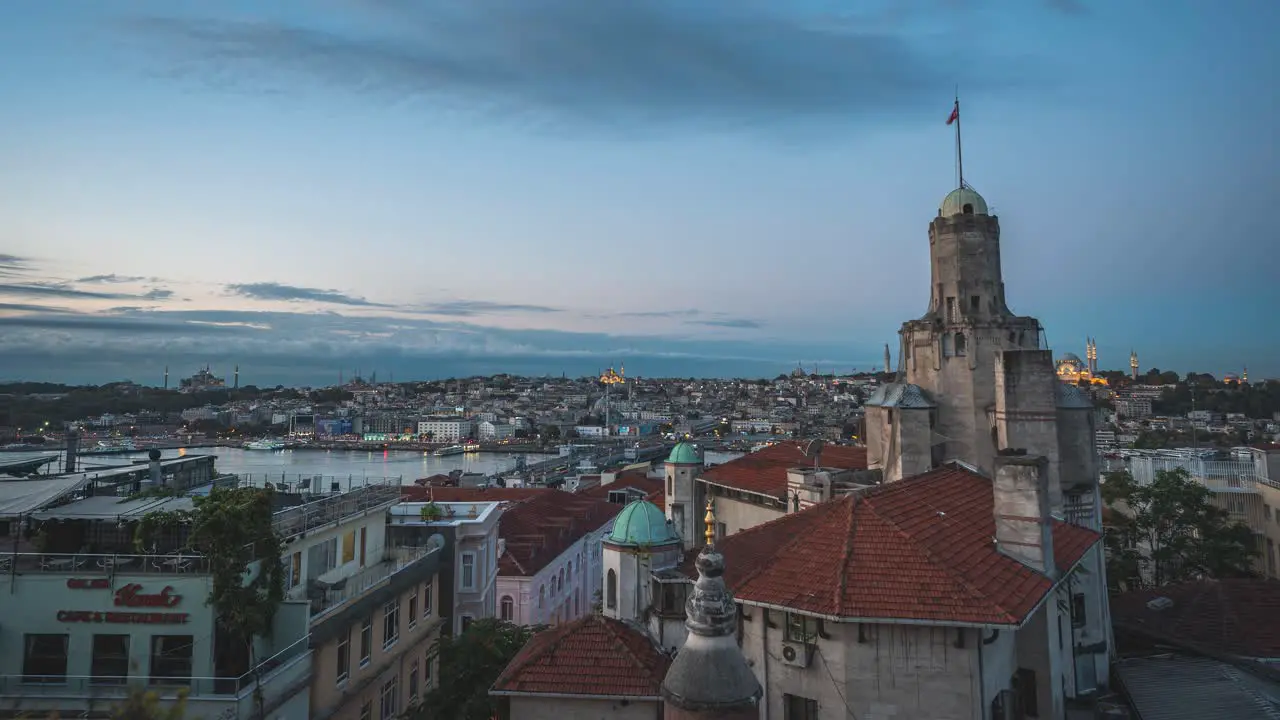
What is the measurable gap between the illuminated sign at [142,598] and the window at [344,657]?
3.36 meters

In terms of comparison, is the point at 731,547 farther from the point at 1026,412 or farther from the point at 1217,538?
the point at 1217,538

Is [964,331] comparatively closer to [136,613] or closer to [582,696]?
[582,696]

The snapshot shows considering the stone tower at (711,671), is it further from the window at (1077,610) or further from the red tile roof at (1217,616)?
the red tile roof at (1217,616)

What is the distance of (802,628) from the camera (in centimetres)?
1006

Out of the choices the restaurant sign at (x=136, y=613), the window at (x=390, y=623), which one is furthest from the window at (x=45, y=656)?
the window at (x=390, y=623)

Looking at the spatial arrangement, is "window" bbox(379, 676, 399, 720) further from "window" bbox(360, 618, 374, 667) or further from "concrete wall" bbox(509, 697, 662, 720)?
"concrete wall" bbox(509, 697, 662, 720)

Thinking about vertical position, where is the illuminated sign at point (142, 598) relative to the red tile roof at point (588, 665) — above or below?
above

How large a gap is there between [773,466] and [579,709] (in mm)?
16190

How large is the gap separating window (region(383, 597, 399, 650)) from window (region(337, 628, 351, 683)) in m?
1.71

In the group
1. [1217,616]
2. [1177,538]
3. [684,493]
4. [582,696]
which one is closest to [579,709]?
[582,696]

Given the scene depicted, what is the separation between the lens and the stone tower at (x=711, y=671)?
5.32 m

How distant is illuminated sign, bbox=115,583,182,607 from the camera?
11.0m

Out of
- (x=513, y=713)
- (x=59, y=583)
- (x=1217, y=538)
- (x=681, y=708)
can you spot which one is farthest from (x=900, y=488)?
(x=1217, y=538)

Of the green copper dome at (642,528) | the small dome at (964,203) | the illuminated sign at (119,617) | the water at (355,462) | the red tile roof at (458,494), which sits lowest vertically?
the water at (355,462)
